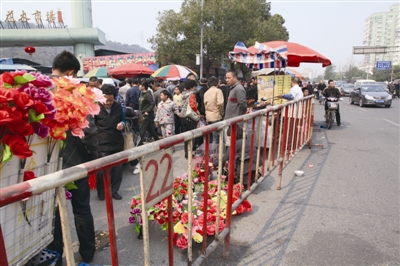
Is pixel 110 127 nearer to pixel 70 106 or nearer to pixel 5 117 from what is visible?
pixel 70 106

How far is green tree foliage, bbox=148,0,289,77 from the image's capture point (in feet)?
80.1

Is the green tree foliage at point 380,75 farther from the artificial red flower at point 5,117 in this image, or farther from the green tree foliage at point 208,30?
the artificial red flower at point 5,117

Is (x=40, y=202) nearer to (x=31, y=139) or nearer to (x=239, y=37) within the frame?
(x=31, y=139)

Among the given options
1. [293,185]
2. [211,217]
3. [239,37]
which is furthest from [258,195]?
[239,37]

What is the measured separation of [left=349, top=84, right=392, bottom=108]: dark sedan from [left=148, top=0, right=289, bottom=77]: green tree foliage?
32.6ft

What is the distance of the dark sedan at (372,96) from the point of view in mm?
16947

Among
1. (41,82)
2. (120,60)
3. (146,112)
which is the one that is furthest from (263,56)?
(120,60)

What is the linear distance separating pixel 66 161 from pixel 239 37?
24.8 m

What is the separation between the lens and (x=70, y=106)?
1.89m

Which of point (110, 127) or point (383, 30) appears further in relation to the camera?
point (383, 30)

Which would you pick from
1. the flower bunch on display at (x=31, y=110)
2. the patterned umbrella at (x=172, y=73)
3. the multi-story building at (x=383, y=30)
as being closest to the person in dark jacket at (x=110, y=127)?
the flower bunch on display at (x=31, y=110)

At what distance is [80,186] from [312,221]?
2606mm

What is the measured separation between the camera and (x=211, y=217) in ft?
10.4

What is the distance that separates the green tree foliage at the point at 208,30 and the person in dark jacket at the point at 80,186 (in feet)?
73.9
